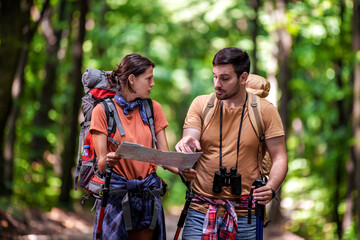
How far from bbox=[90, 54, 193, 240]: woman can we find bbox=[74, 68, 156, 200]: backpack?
5cm

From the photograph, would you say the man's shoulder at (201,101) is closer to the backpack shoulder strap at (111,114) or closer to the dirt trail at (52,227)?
the backpack shoulder strap at (111,114)

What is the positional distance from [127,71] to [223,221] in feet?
4.70

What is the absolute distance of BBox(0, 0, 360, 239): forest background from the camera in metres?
11.0

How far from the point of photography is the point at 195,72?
22.0 m

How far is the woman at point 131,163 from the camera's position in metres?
4.07

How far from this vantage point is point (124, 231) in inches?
161

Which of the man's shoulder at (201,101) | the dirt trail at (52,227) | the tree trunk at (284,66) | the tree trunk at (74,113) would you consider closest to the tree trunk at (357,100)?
the dirt trail at (52,227)

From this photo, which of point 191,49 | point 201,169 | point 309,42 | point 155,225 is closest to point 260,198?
point 201,169

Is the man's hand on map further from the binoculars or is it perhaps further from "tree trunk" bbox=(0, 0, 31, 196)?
"tree trunk" bbox=(0, 0, 31, 196)

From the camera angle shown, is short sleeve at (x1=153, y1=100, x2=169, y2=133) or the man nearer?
the man

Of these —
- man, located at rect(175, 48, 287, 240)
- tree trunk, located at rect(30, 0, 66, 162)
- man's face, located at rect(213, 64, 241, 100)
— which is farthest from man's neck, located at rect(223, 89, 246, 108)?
tree trunk, located at rect(30, 0, 66, 162)

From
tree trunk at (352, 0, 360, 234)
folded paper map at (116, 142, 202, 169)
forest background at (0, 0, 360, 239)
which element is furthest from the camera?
forest background at (0, 0, 360, 239)

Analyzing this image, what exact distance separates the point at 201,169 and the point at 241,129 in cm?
46

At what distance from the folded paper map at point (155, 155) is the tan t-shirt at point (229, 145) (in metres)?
0.34
